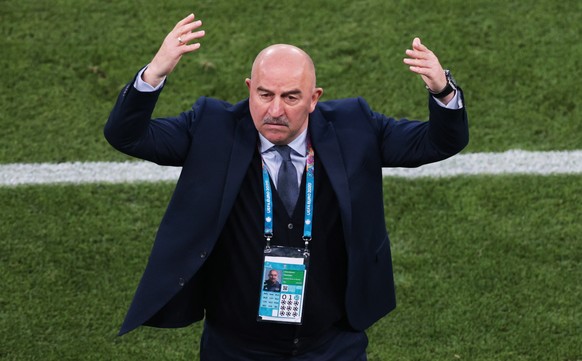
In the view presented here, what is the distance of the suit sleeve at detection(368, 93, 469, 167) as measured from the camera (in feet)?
13.3

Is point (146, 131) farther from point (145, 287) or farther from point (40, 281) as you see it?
point (40, 281)

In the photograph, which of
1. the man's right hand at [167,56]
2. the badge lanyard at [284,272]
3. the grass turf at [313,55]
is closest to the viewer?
the man's right hand at [167,56]

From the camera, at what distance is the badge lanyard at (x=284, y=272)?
417cm

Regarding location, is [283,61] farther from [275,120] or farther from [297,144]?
[297,144]

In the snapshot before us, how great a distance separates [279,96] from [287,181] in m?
0.32

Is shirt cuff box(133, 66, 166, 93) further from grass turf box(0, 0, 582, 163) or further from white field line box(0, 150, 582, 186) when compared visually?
grass turf box(0, 0, 582, 163)

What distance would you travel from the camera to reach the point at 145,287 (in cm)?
423

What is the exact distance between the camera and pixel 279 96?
4016 millimetres

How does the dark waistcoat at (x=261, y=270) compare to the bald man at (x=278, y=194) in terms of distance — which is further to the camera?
the dark waistcoat at (x=261, y=270)

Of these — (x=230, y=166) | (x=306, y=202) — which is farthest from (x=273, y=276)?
(x=230, y=166)

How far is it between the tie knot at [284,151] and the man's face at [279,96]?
0.12m

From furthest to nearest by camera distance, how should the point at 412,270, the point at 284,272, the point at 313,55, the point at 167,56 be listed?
1. the point at 313,55
2. the point at 412,270
3. the point at 284,272
4. the point at 167,56

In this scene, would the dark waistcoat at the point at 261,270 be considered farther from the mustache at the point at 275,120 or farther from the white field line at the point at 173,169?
the white field line at the point at 173,169

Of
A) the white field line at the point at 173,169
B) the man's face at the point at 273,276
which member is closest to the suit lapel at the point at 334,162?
the man's face at the point at 273,276
